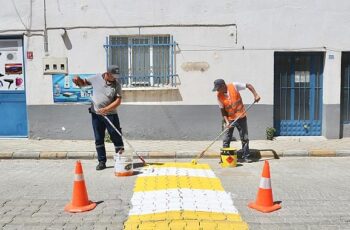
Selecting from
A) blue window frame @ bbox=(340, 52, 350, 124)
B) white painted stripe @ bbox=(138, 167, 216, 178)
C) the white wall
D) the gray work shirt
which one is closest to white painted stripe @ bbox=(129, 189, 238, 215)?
white painted stripe @ bbox=(138, 167, 216, 178)

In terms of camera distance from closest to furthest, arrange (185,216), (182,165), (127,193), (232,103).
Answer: (185,216) → (127,193) → (182,165) → (232,103)

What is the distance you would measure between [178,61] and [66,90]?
117 inches

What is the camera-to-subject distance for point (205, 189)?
6.68 metres

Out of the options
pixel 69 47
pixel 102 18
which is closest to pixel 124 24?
pixel 102 18

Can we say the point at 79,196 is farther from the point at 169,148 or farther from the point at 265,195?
the point at 169,148

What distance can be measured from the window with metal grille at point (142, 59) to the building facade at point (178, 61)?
26 millimetres

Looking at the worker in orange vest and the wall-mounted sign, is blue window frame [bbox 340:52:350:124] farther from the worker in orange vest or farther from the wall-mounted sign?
the wall-mounted sign

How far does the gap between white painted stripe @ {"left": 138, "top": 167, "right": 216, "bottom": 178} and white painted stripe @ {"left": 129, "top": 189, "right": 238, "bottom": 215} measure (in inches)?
43.2

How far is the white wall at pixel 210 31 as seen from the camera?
10828 mm

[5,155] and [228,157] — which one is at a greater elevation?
[228,157]

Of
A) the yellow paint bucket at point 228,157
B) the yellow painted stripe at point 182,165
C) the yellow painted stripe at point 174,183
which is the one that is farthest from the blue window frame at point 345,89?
the yellow painted stripe at point 174,183

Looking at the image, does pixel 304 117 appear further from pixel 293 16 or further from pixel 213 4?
pixel 213 4

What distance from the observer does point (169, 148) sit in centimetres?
1019

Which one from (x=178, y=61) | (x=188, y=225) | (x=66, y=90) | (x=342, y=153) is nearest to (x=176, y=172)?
(x=188, y=225)
